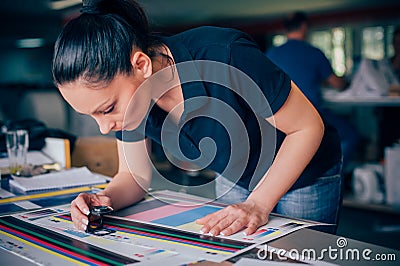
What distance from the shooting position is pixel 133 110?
116 cm

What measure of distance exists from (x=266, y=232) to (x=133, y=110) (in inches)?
16.1

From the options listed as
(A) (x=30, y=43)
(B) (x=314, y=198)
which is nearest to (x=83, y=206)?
(B) (x=314, y=198)

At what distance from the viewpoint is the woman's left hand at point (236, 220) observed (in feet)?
3.53

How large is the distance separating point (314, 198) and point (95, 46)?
76 cm

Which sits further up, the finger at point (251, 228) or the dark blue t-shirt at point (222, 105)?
the dark blue t-shirt at point (222, 105)

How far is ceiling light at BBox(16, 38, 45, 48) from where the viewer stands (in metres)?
4.59

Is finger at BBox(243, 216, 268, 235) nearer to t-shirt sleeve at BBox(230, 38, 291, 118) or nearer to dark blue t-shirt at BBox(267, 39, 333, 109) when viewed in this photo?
t-shirt sleeve at BBox(230, 38, 291, 118)

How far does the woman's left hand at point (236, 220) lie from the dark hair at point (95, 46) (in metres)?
0.38

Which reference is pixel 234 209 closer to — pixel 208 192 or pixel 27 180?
pixel 27 180

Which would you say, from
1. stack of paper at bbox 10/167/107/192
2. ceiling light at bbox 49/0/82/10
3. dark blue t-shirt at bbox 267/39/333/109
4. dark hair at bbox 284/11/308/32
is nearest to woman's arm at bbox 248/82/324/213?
stack of paper at bbox 10/167/107/192

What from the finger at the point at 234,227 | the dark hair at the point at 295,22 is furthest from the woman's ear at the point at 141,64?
the dark hair at the point at 295,22

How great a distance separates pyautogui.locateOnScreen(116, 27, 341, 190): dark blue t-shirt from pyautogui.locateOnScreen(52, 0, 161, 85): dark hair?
0.44 ft

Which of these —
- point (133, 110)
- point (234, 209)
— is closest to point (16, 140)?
point (133, 110)

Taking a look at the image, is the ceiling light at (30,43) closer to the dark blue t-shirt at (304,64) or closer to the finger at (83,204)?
the dark blue t-shirt at (304,64)
